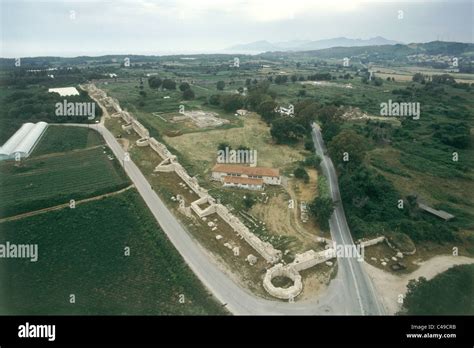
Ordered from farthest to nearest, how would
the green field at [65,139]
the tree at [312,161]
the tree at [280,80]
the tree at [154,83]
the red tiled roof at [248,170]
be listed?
the tree at [280,80] < the tree at [154,83] < the green field at [65,139] < the tree at [312,161] < the red tiled roof at [248,170]

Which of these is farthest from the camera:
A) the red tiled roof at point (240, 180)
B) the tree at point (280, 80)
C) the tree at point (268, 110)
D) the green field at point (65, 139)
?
the tree at point (280, 80)

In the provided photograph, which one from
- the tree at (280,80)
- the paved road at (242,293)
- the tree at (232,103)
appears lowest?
the paved road at (242,293)

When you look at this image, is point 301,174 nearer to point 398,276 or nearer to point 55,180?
point 398,276

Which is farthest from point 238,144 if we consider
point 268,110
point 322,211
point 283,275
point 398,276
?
point 398,276

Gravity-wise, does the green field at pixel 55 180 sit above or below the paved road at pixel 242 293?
above

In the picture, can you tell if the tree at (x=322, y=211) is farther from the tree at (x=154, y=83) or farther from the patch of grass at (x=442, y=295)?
the tree at (x=154, y=83)

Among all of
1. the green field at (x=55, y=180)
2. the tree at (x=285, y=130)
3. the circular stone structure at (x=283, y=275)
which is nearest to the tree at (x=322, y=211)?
the circular stone structure at (x=283, y=275)

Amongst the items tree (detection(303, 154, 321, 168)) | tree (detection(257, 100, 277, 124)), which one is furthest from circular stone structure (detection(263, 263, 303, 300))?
tree (detection(257, 100, 277, 124))

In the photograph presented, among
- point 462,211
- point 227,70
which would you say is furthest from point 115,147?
point 227,70
